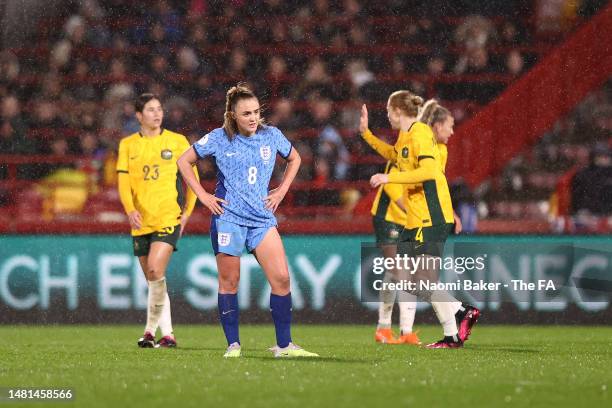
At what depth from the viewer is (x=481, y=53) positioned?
1761cm

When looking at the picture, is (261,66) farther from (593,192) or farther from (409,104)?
(409,104)

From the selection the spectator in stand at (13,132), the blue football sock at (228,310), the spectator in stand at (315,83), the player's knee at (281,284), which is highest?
the spectator in stand at (315,83)

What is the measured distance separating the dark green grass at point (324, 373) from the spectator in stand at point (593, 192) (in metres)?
3.42

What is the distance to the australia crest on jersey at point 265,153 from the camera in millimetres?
8852

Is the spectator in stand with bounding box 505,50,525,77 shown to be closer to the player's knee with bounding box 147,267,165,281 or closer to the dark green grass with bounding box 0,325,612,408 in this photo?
the dark green grass with bounding box 0,325,612,408

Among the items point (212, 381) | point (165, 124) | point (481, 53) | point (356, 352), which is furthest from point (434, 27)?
point (212, 381)

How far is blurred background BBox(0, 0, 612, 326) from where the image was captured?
15.9 metres

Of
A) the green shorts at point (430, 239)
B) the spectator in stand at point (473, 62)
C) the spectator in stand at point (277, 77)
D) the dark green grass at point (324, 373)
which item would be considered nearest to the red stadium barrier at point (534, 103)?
the spectator in stand at point (473, 62)

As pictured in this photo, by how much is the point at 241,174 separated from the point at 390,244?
3.23 metres

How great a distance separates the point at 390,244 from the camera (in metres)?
11.7

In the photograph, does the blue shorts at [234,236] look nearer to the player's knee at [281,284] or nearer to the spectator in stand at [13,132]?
the player's knee at [281,284]

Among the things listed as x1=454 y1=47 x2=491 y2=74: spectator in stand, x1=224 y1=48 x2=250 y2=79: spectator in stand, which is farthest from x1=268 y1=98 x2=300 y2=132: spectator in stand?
x1=454 y1=47 x2=491 y2=74: spectator in stand

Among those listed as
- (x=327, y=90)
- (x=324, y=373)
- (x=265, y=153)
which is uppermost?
(x=327, y=90)

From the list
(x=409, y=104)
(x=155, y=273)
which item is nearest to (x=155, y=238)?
(x=155, y=273)
